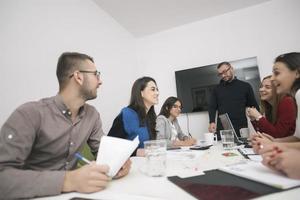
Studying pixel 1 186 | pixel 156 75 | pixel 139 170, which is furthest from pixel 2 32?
pixel 156 75

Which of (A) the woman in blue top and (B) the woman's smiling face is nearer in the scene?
(B) the woman's smiling face

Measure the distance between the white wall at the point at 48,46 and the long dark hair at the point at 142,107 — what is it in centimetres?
86

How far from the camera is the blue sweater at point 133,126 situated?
1.64 meters

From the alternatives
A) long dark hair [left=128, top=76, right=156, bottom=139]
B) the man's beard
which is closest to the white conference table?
the man's beard

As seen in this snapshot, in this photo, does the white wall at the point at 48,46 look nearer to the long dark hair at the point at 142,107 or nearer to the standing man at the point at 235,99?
the long dark hair at the point at 142,107

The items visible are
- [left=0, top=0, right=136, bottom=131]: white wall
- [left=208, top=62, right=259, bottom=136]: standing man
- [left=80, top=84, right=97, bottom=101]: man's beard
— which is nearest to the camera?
[left=80, top=84, right=97, bottom=101]: man's beard

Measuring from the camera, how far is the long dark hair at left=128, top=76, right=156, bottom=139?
1.80 meters

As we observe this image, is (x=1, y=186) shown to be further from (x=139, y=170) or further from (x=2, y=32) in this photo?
(x=2, y=32)

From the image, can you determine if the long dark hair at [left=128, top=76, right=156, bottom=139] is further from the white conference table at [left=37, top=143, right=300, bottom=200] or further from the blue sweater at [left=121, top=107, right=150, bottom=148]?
the white conference table at [left=37, top=143, right=300, bottom=200]

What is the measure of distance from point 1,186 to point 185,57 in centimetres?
331

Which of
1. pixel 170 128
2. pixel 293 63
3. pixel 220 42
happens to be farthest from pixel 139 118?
pixel 220 42

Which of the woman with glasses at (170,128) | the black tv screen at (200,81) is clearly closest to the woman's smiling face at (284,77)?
the woman with glasses at (170,128)

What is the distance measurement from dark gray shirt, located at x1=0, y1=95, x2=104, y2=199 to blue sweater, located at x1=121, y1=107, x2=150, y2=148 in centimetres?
47

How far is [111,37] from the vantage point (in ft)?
10.8
